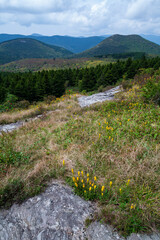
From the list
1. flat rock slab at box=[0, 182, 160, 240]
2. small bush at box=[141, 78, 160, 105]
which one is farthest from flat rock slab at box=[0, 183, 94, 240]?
small bush at box=[141, 78, 160, 105]

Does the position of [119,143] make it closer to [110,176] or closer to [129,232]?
[110,176]

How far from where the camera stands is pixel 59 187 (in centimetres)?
277

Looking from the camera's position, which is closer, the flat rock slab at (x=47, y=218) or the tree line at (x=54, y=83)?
the flat rock slab at (x=47, y=218)

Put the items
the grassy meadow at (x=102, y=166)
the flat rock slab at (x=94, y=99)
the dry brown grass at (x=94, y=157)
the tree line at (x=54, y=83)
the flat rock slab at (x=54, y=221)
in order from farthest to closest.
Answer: the tree line at (x=54, y=83) < the flat rock slab at (x=94, y=99) < the dry brown grass at (x=94, y=157) < the grassy meadow at (x=102, y=166) < the flat rock slab at (x=54, y=221)

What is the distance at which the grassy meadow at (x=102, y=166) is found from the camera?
87.4 inches

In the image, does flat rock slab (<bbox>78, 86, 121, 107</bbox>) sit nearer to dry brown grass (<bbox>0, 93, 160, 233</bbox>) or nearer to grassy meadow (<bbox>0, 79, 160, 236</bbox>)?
grassy meadow (<bbox>0, 79, 160, 236</bbox>)

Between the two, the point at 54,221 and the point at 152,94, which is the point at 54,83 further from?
the point at 54,221

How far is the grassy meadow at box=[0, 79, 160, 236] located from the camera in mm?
2219

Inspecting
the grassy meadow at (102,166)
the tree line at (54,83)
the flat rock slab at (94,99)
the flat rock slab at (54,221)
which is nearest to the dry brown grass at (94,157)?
the grassy meadow at (102,166)

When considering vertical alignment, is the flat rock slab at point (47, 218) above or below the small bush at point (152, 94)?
below

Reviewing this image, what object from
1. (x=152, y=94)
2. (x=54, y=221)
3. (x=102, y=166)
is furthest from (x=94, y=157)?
(x=152, y=94)

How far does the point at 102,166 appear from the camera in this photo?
10.4 feet

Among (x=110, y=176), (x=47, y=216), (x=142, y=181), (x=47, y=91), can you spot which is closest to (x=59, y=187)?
(x=47, y=216)

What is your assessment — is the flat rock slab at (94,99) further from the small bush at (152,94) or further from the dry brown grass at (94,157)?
the dry brown grass at (94,157)
